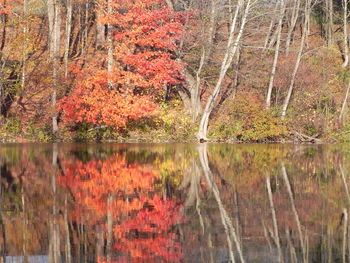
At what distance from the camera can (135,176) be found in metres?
16.2

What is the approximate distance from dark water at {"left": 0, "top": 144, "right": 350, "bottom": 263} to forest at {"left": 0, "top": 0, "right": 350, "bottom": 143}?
30.6 ft

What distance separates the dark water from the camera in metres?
8.48

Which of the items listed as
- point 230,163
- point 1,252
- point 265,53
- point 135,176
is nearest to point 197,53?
point 265,53

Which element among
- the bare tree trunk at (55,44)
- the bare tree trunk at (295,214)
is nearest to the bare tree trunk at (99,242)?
the bare tree trunk at (295,214)

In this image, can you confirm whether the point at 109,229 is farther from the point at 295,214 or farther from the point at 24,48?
the point at 24,48

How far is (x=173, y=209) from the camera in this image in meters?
11.5

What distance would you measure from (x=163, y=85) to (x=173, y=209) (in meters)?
22.0

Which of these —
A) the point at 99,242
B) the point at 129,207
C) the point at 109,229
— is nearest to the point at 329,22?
the point at 129,207

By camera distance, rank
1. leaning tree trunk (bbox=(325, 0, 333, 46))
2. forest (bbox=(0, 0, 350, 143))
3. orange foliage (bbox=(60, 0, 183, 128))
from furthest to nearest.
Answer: leaning tree trunk (bbox=(325, 0, 333, 46)), forest (bbox=(0, 0, 350, 143)), orange foliage (bbox=(60, 0, 183, 128))

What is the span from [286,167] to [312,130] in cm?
1293

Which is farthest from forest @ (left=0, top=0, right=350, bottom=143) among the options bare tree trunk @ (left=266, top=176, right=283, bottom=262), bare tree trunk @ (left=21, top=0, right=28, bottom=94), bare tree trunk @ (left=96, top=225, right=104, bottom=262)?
bare tree trunk @ (left=96, top=225, right=104, bottom=262)

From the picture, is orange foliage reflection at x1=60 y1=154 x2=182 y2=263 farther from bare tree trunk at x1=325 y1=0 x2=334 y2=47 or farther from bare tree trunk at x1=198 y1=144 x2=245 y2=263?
A: bare tree trunk at x1=325 y1=0 x2=334 y2=47

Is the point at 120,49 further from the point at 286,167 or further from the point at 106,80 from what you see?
the point at 286,167

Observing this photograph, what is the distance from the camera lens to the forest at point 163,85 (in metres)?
30.3
